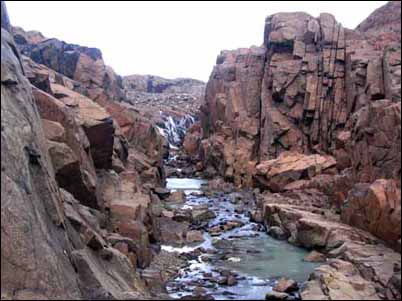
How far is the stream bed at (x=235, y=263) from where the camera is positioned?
20.3 metres

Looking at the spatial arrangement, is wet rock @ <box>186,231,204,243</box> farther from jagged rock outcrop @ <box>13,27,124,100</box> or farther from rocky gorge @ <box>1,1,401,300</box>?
jagged rock outcrop @ <box>13,27,124,100</box>

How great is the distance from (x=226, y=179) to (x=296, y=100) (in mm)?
10925

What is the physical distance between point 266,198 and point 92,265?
25994 millimetres

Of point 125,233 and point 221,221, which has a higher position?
point 125,233

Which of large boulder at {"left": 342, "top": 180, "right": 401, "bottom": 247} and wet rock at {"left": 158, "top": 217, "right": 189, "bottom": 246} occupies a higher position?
large boulder at {"left": 342, "top": 180, "right": 401, "bottom": 247}

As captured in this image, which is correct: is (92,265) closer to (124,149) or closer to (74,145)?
(74,145)

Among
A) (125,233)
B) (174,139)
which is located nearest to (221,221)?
(125,233)

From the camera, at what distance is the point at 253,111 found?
2250 inches

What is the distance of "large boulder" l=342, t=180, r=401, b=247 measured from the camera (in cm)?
2052

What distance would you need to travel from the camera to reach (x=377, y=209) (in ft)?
74.1

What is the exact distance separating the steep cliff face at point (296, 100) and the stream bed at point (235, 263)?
7384mm

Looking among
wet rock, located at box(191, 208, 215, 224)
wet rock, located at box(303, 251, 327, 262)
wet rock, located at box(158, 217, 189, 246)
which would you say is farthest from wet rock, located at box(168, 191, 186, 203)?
wet rock, located at box(303, 251, 327, 262)

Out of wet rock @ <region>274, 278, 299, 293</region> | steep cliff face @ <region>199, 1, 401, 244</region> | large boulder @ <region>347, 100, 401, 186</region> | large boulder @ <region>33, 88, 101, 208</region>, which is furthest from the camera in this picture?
steep cliff face @ <region>199, 1, 401, 244</region>

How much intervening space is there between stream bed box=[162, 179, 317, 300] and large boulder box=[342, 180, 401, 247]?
3.30 m
